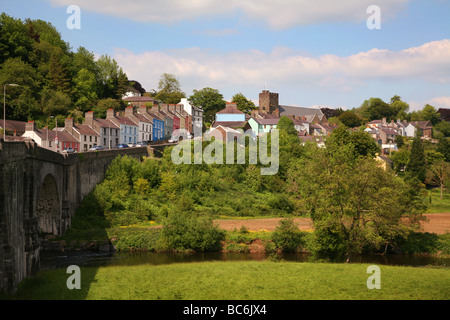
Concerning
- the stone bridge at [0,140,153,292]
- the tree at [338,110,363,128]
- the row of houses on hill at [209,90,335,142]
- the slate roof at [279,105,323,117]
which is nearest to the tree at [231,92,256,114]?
the row of houses on hill at [209,90,335,142]

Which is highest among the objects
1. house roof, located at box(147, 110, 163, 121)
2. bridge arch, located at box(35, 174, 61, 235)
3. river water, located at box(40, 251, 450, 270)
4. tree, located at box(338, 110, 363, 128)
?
tree, located at box(338, 110, 363, 128)

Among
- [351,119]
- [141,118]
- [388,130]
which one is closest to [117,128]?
[141,118]

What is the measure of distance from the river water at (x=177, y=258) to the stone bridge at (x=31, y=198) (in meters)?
3.24

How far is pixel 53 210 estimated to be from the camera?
136 ft

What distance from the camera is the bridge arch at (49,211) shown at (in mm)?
40484

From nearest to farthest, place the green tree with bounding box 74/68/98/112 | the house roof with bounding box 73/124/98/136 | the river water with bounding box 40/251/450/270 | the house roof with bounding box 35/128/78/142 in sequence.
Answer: the river water with bounding box 40/251/450/270, the house roof with bounding box 35/128/78/142, the house roof with bounding box 73/124/98/136, the green tree with bounding box 74/68/98/112

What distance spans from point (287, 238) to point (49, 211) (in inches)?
835

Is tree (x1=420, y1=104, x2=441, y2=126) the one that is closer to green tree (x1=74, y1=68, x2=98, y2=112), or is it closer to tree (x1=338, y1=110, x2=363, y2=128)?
tree (x1=338, y1=110, x2=363, y2=128)

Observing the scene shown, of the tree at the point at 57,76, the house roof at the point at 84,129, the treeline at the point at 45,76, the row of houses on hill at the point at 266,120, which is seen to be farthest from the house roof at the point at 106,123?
the row of houses on hill at the point at 266,120

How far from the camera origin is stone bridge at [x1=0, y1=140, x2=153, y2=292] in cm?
2295

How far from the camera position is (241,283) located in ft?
92.6

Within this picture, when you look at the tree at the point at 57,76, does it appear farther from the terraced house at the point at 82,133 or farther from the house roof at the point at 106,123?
the terraced house at the point at 82,133

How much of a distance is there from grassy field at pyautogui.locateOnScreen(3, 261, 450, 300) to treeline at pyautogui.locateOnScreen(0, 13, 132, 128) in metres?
52.8

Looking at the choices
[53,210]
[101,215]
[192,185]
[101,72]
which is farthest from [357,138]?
[101,72]
